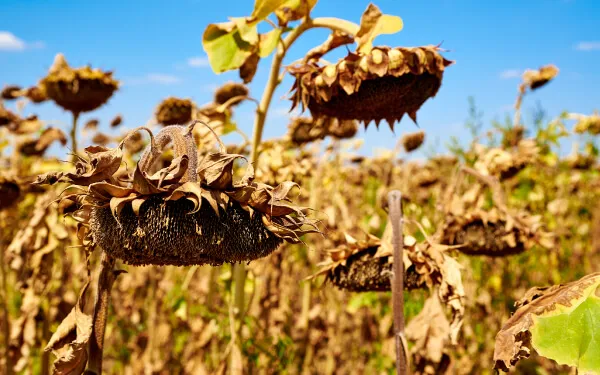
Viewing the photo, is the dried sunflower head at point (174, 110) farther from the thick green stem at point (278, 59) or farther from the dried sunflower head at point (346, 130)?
the thick green stem at point (278, 59)

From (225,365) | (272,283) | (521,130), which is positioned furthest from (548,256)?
(225,365)

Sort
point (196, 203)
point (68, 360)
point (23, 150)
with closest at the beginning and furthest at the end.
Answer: point (196, 203) → point (68, 360) → point (23, 150)

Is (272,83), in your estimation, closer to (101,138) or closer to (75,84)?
(75,84)

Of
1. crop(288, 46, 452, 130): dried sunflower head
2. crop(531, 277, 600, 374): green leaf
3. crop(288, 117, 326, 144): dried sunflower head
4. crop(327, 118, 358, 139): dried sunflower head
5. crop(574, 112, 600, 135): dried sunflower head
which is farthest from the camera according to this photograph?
crop(574, 112, 600, 135): dried sunflower head

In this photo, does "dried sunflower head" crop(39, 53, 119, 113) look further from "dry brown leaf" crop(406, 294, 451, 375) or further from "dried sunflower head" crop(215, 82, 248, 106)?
"dry brown leaf" crop(406, 294, 451, 375)

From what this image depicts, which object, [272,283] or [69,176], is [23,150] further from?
[69,176]

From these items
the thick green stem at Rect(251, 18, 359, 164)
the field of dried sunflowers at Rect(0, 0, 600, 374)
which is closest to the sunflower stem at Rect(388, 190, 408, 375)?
the field of dried sunflowers at Rect(0, 0, 600, 374)
